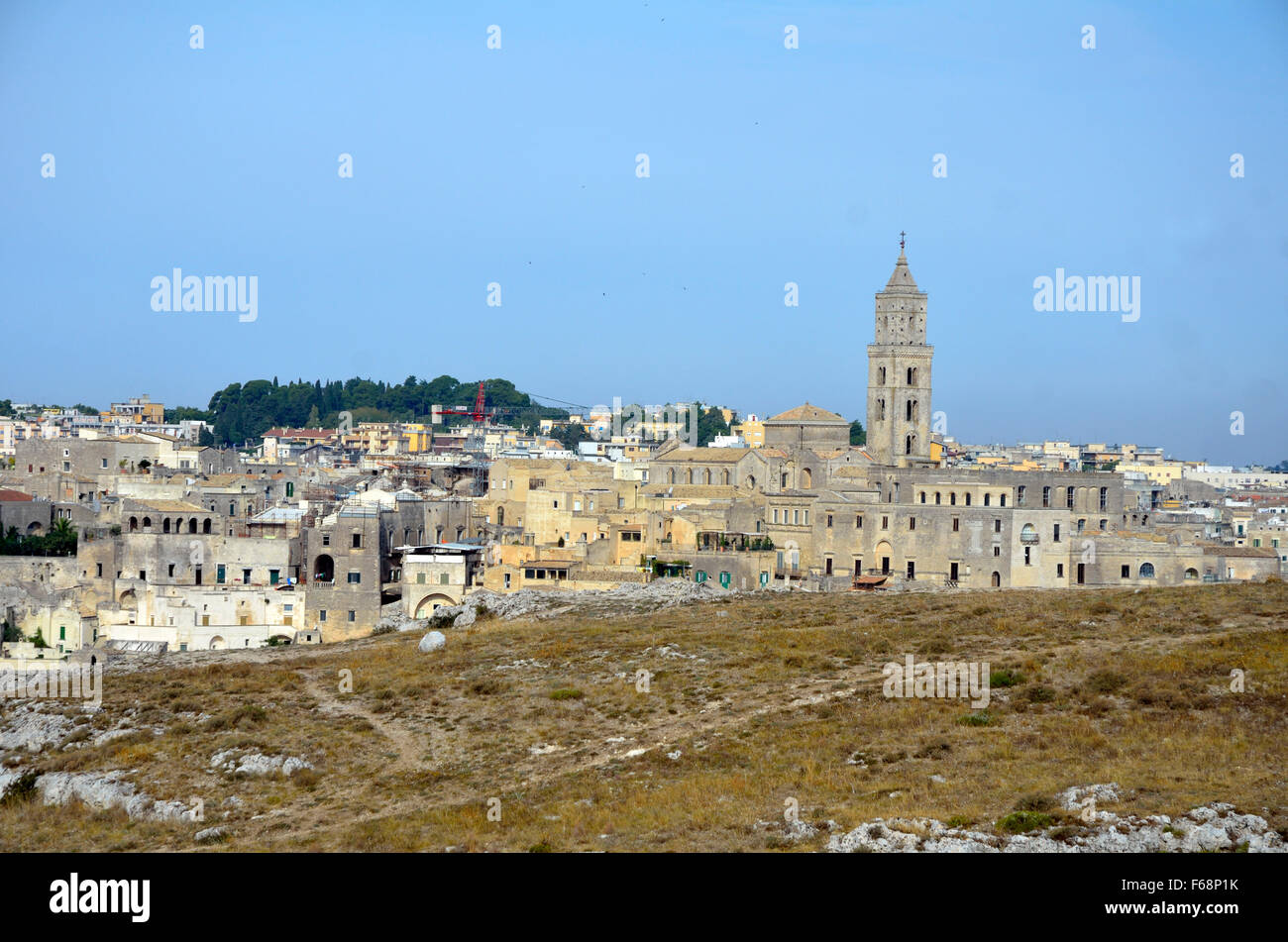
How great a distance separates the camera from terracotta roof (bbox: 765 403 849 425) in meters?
65.9

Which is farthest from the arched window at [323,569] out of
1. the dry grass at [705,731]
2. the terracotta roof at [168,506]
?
the dry grass at [705,731]

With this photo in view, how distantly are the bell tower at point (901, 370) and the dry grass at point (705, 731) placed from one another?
113 feet

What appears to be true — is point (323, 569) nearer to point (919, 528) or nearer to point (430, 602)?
point (430, 602)

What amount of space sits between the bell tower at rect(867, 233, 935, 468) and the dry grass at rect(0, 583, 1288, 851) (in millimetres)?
34443

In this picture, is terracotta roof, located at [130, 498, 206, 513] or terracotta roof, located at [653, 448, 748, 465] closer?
terracotta roof, located at [130, 498, 206, 513]

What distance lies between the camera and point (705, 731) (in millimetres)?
23141

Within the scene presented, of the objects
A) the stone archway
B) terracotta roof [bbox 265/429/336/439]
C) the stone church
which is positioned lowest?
the stone archway

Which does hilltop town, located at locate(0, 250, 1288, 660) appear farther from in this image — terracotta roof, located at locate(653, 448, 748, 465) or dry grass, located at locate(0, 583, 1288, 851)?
dry grass, located at locate(0, 583, 1288, 851)

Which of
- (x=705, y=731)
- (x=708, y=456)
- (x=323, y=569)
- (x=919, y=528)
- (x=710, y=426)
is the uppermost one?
(x=710, y=426)

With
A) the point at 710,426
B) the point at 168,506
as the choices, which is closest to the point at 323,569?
the point at 168,506

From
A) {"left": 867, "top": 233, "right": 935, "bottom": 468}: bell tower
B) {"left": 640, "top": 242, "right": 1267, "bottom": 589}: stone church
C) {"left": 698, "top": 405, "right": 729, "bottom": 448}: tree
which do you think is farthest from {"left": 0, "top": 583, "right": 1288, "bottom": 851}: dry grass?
{"left": 698, "top": 405, "right": 729, "bottom": 448}: tree

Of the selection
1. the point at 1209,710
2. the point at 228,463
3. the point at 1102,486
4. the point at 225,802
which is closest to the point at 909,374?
the point at 1102,486

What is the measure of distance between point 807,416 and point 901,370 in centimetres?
617
